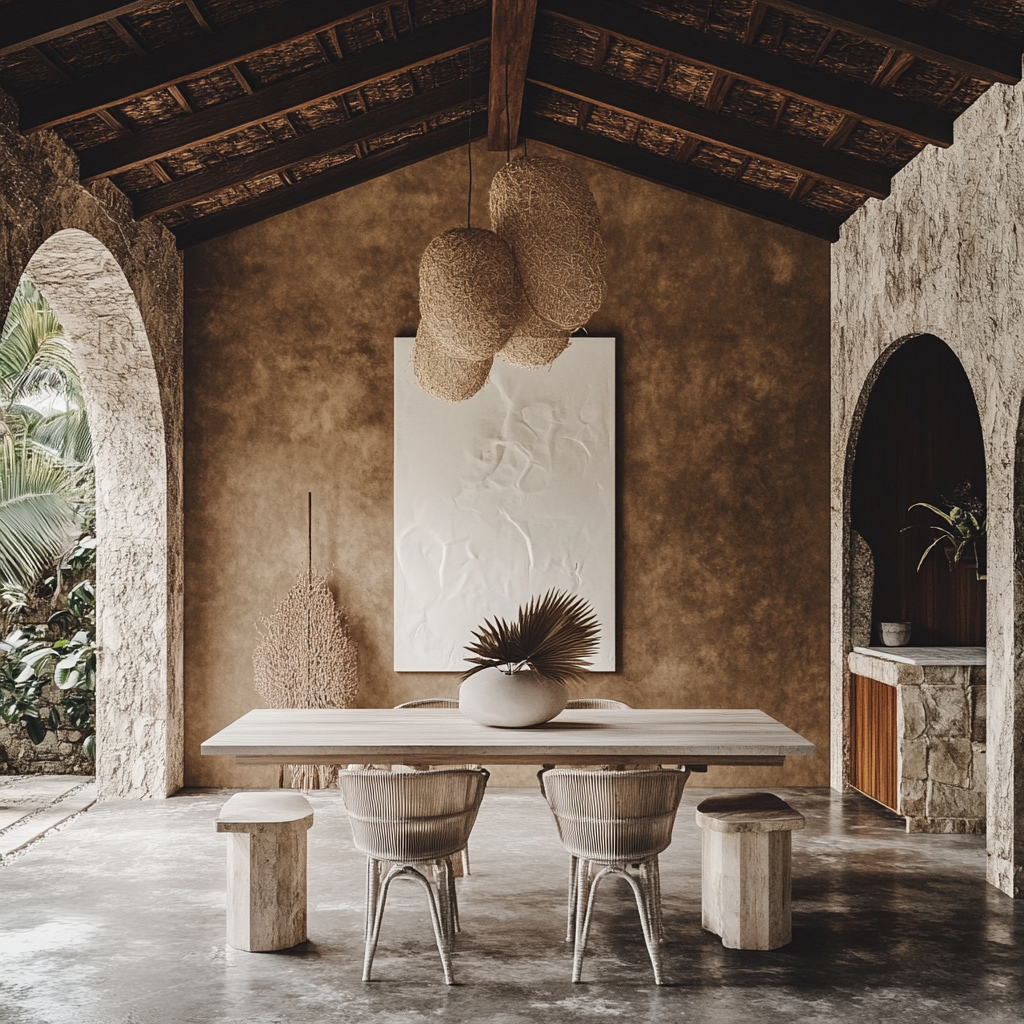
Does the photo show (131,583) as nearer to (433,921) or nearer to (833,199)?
(433,921)

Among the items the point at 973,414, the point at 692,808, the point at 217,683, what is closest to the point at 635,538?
the point at 692,808

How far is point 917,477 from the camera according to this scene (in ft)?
22.1

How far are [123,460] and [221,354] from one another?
92 cm

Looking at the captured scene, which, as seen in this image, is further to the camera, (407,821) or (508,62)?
(508,62)

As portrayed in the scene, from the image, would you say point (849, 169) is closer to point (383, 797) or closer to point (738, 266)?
point (738, 266)

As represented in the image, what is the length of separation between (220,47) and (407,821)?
3309mm

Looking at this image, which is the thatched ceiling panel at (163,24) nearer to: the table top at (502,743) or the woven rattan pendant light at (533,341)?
the woven rattan pendant light at (533,341)

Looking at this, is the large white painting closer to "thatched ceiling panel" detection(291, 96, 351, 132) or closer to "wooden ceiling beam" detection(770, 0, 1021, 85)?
"thatched ceiling panel" detection(291, 96, 351, 132)

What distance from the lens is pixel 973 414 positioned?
668cm

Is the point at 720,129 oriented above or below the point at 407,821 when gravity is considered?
above

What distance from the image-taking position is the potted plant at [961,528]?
6301 mm

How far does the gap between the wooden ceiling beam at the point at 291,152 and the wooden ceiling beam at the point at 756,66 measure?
50.7 inches

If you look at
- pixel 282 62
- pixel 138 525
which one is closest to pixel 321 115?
pixel 282 62

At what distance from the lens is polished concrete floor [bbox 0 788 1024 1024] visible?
3330mm
